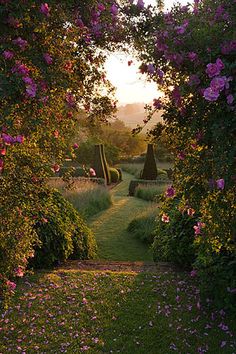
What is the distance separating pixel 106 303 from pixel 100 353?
1.18 metres

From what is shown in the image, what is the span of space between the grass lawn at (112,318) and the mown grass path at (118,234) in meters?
2.85

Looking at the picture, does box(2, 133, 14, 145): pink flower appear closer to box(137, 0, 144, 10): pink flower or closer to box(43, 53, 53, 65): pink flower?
box(43, 53, 53, 65): pink flower

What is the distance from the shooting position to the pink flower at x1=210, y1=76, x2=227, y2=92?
2914mm

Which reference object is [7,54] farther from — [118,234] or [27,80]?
[118,234]

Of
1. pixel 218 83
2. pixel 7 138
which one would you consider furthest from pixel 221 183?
pixel 7 138

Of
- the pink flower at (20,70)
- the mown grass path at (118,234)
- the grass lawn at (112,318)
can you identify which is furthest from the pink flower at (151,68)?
the mown grass path at (118,234)

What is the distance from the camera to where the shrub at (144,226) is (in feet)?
34.9

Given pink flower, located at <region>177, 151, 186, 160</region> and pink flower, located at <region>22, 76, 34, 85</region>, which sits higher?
pink flower, located at <region>22, 76, 34, 85</region>

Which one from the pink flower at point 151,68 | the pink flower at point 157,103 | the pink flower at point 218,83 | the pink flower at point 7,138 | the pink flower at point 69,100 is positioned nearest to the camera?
the pink flower at point 218,83

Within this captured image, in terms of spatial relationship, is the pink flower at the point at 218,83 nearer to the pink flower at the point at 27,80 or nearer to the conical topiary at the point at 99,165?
the pink flower at the point at 27,80

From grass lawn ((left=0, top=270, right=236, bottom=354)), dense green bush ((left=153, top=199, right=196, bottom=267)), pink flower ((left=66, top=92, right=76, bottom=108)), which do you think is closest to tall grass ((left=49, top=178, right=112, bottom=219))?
dense green bush ((left=153, top=199, right=196, bottom=267))

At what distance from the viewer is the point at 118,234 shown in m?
11.3

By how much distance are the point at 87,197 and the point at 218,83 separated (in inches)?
448

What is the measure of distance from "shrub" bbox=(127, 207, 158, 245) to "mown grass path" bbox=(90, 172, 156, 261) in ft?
0.52
